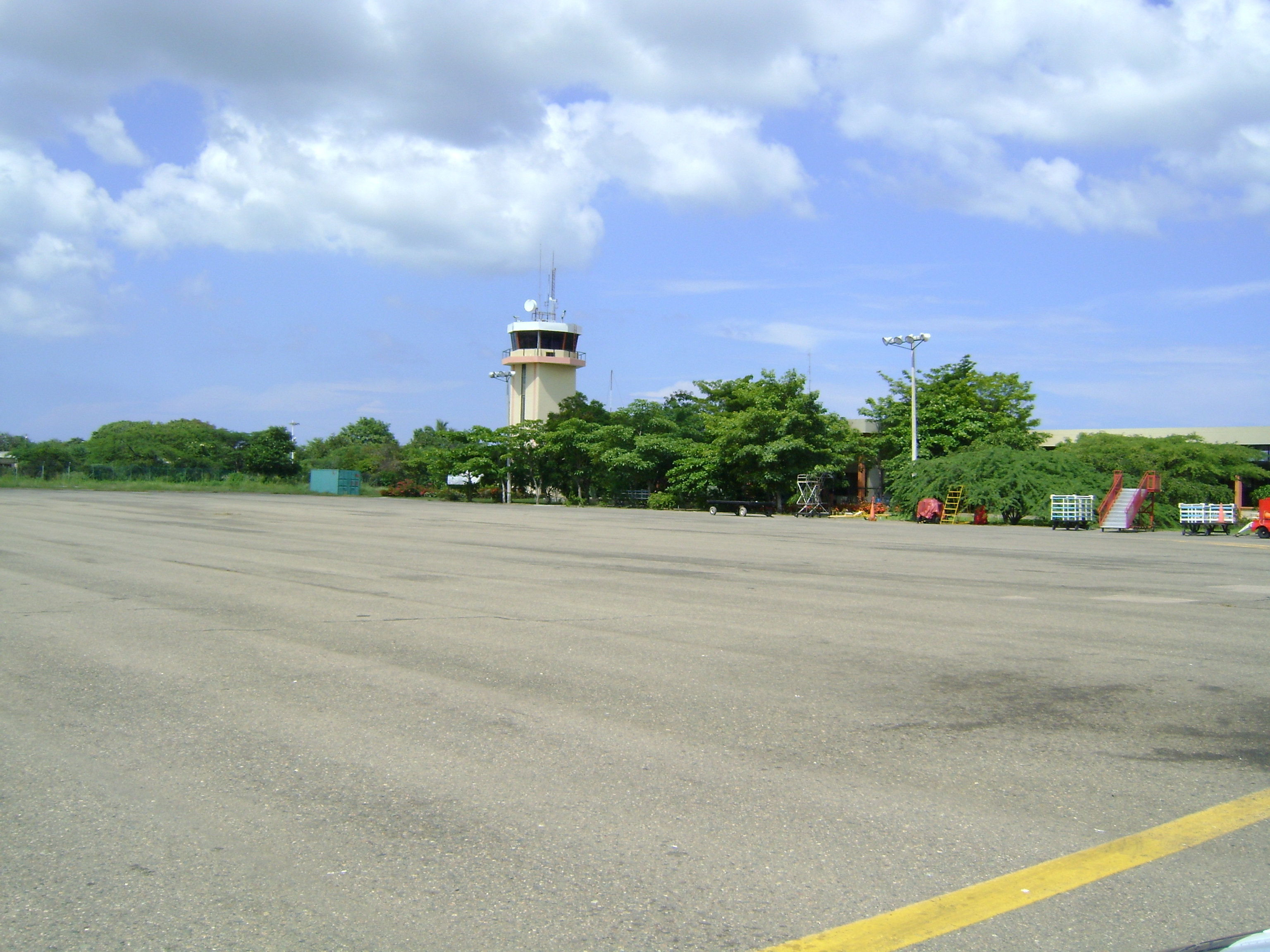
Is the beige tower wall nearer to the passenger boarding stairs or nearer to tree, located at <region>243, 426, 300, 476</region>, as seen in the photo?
tree, located at <region>243, 426, 300, 476</region>

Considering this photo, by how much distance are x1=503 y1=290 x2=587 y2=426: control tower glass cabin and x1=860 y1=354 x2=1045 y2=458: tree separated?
80.1 ft

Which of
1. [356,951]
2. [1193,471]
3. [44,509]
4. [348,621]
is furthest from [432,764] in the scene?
[1193,471]

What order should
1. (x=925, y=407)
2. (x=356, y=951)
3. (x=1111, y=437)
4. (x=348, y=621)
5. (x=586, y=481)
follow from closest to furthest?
(x=356, y=951), (x=348, y=621), (x=1111, y=437), (x=925, y=407), (x=586, y=481)

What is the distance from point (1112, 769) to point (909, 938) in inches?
102

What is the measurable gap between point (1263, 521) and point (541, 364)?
162 feet

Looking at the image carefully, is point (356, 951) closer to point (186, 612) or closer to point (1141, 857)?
point (1141, 857)

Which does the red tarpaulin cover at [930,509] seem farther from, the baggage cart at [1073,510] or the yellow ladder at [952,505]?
the baggage cart at [1073,510]

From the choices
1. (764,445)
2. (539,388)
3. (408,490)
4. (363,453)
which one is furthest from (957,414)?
(363,453)

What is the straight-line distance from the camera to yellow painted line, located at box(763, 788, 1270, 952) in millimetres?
3441

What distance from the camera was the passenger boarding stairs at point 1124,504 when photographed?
3359 centimetres

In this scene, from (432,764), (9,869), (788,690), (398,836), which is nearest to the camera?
(9,869)

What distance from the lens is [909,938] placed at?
346cm

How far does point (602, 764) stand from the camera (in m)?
5.36

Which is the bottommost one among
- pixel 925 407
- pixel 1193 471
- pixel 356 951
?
pixel 356 951
